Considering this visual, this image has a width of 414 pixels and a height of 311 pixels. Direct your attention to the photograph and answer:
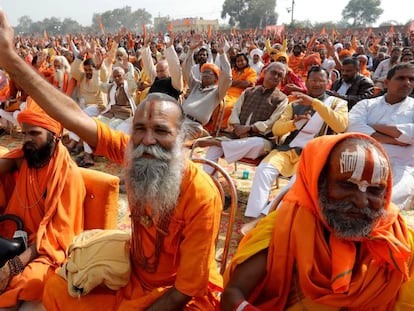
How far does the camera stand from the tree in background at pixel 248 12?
7400 cm

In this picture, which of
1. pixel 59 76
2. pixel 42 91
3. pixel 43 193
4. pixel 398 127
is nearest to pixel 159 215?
pixel 42 91

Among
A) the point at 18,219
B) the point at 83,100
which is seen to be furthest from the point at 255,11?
the point at 18,219

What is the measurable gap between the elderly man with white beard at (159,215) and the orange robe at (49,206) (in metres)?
0.43

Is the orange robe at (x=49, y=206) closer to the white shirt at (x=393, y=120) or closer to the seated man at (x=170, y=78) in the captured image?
the white shirt at (x=393, y=120)

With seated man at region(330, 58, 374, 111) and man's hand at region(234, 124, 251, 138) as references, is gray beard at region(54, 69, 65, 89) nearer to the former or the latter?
man's hand at region(234, 124, 251, 138)

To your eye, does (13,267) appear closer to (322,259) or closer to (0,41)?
(0,41)

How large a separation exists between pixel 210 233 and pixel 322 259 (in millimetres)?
554

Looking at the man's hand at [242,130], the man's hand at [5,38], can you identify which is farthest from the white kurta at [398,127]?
the man's hand at [5,38]

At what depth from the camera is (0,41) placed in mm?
1506

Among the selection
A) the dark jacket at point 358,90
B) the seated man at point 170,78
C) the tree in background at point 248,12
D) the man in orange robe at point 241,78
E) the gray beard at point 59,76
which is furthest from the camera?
the tree in background at point 248,12

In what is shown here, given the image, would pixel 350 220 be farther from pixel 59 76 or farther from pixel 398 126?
pixel 59 76

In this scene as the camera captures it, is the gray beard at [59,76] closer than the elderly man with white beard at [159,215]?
No

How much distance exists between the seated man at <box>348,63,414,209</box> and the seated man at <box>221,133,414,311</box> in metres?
2.21

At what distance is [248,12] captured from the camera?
7681cm
